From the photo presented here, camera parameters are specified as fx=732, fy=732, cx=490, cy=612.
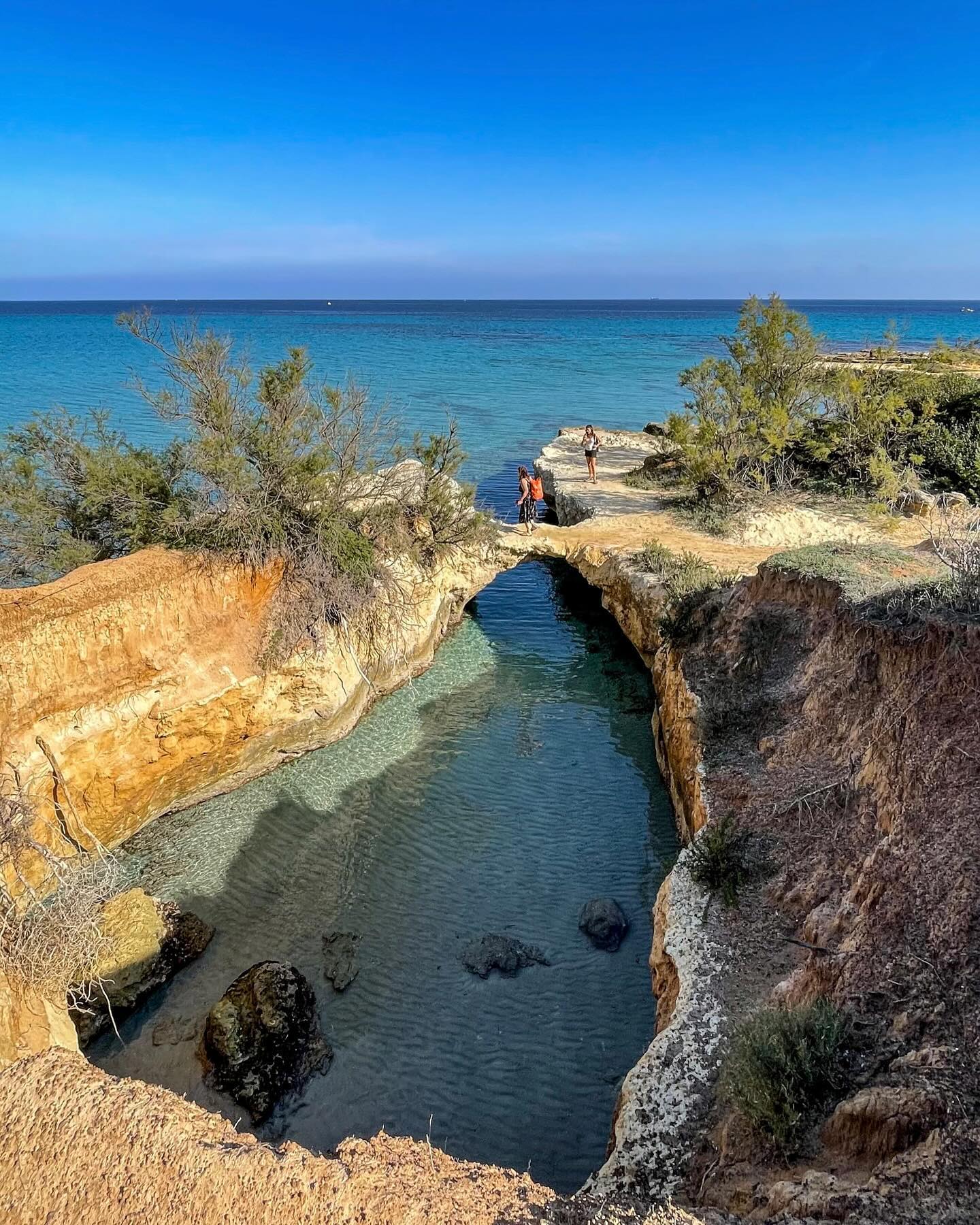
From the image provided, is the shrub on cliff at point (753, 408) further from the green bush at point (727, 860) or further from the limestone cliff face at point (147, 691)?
the green bush at point (727, 860)

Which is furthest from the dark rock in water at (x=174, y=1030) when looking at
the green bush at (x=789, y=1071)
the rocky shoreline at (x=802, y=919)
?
the green bush at (x=789, y=1071)

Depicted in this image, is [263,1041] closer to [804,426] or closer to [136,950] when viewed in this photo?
[136,950]

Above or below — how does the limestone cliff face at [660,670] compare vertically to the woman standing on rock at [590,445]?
below

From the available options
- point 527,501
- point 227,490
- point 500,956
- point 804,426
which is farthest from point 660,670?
point 804,426

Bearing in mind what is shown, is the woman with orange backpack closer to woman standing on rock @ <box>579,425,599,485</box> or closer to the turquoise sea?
the turquoise sea

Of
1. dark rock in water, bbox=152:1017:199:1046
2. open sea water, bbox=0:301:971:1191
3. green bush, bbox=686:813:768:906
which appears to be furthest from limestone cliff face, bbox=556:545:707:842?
dark rock in water, bbox=152:1017:199:1046

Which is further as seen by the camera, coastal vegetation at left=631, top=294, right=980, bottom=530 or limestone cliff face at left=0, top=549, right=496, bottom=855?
coastal vegetation at left=631, top=294, right=980, bottom=530
